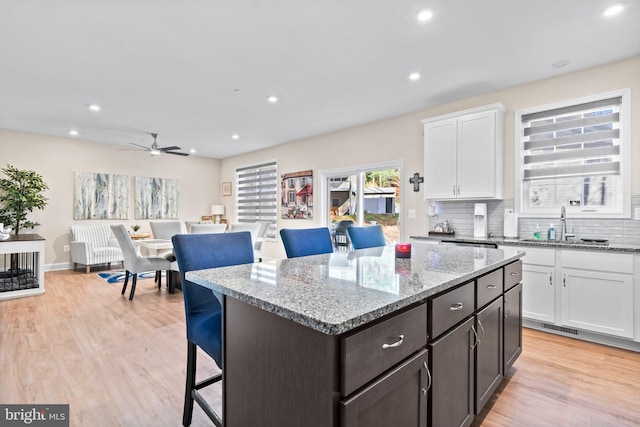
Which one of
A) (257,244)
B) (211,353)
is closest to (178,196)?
(257,244)

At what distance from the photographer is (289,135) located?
239 inches

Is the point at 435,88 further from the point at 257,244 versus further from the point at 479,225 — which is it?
the point at 257,244

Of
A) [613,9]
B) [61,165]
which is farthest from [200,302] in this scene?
[61,165]

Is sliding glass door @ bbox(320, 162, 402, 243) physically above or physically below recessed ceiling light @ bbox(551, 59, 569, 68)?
below

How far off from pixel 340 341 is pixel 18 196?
683cm

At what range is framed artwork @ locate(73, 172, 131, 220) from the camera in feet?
21.1

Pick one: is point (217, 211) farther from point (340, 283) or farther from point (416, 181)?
point (340, 283)

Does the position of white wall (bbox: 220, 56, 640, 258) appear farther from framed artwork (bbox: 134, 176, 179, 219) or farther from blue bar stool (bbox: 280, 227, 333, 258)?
blue bar stool (bbox: 280, 227, 333, 258)

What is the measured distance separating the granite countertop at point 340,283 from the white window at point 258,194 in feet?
17.0

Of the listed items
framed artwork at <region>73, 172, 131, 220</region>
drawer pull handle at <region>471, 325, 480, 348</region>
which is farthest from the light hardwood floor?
framed artwork at <region>73, 172, 131, 220</region>

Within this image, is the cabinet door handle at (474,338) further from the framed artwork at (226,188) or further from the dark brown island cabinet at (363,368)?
the framed artwork at (226,188)

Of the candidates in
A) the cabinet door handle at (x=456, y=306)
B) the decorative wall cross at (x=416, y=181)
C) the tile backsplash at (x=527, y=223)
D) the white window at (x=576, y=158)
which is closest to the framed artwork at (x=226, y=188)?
the decorative wall cross at (x=416, y=181)

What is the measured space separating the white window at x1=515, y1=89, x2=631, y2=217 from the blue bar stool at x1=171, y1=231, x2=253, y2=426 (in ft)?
11.1

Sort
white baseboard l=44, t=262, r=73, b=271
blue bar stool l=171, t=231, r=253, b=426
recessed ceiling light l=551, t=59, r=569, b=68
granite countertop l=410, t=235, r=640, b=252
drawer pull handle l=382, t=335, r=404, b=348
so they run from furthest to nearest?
white baseboard l=44, t=262, r=73, b=271 < recessed ceiling light l=551, t=59, r=569, b=68 < granite countertop l=410, t=235, r=640, b=252 < blue bar stool l=171, t=231, r=253, b=426 < drawer pull handle l=382, t=335, r=404, b=348
